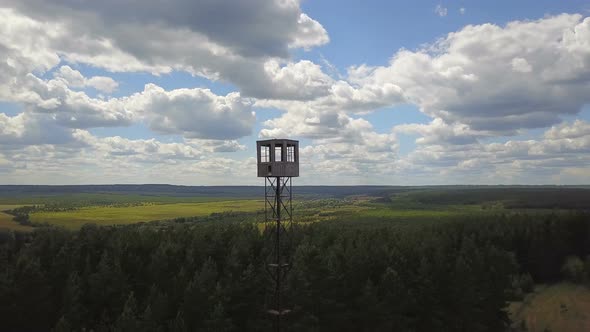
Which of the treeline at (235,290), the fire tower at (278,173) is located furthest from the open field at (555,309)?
the fire tower at (278,173)

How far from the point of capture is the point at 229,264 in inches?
2264

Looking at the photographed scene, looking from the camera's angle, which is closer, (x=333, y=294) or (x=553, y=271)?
(x=333, y=294)

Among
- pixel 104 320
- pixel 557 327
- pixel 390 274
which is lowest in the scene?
pixel 557 327

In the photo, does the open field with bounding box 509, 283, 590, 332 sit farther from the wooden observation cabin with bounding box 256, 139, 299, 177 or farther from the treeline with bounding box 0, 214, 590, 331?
the wooden observation cabin with bounding box 256, 139, 299, 177

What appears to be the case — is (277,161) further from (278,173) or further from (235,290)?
(235,290)

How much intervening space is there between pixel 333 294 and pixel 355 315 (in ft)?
10.3

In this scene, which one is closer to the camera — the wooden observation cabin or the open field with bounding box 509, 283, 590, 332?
the wooden observation cabin

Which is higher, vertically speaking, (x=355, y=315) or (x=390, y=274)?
(x=390, y=274)

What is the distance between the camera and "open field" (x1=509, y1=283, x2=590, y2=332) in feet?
215

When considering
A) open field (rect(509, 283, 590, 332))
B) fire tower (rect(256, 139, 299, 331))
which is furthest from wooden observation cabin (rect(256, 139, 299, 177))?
open field (rect(509, 283, 590, 332))

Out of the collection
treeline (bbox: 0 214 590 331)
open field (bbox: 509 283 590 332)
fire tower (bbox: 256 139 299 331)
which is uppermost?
fire tower (bbox: 256 139 299 331)

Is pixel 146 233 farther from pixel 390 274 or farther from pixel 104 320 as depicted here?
pixel 390 274

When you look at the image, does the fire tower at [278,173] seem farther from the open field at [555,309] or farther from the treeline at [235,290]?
the open field at [555,309]

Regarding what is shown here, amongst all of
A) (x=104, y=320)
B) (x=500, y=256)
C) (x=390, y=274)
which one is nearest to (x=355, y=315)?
(x=390, y=274)
